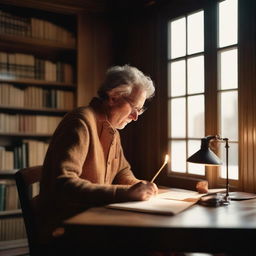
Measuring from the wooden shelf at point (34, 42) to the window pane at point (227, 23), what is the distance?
1.56 m

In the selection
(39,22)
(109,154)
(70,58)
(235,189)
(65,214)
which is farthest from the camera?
(70,58)

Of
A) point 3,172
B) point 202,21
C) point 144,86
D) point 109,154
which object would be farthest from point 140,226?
point 3,172

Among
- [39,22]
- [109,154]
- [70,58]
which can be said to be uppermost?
[39,22]

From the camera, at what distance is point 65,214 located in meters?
1.47

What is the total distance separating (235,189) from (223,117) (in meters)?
0.53

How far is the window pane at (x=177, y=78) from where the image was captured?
274cm

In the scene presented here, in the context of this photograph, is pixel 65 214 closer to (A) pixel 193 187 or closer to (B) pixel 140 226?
(B) pixel 140 226

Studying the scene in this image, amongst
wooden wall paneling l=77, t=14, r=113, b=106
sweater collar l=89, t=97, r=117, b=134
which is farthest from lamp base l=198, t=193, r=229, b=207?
wooden wall paneling l=77, t=14, r=113, b=106

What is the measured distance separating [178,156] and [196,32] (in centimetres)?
106

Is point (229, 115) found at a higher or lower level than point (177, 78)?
lower

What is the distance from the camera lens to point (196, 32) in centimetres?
262

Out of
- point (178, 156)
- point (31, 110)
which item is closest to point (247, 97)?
point (178, 156)

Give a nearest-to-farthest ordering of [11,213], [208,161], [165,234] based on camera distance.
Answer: [165,234] < [208,161] < [11,213]

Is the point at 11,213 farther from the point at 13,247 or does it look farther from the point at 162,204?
the point at 162,204
